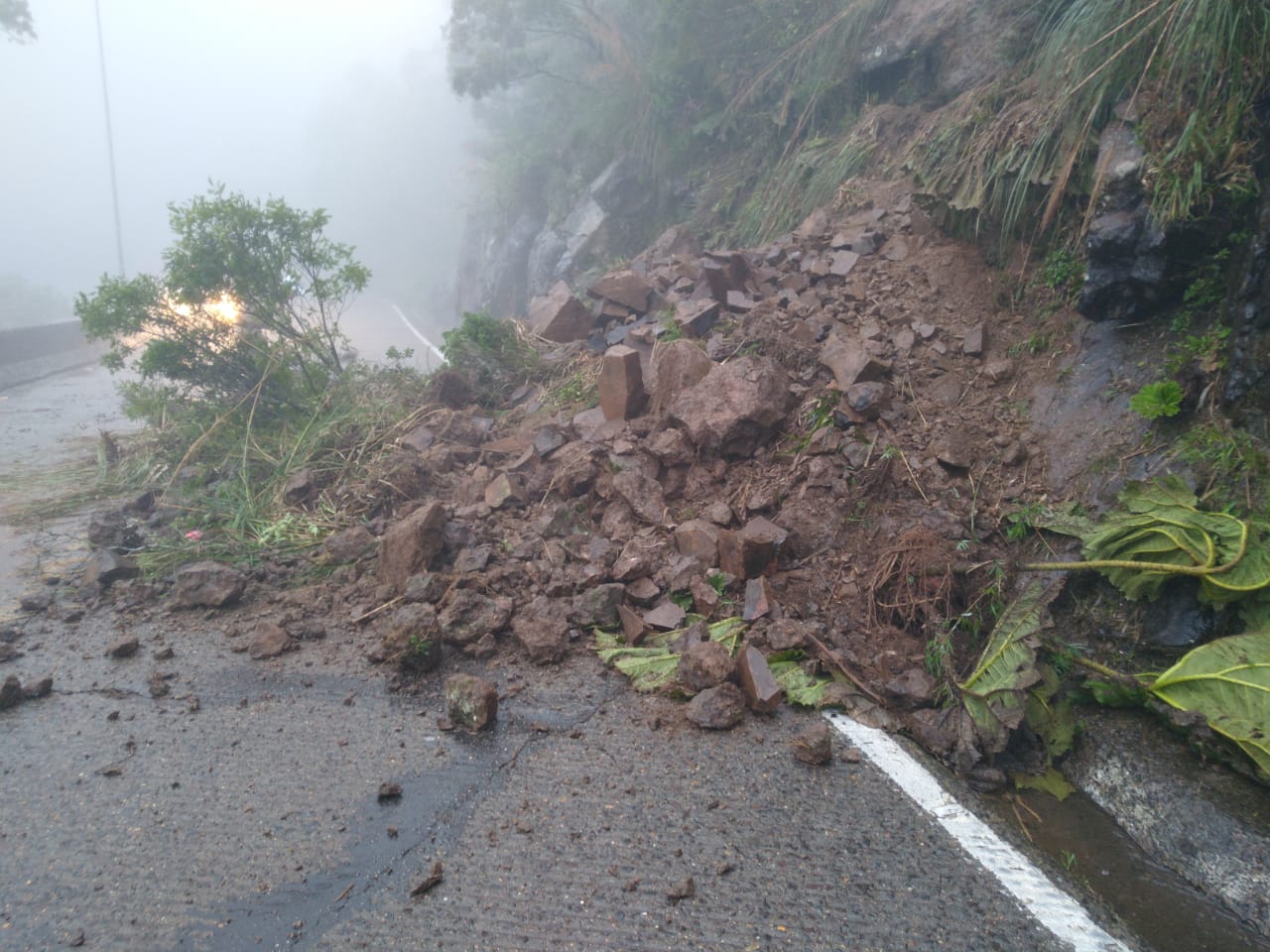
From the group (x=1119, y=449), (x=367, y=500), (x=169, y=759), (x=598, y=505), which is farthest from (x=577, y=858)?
(x=367, y=500)

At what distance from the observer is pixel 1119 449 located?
3.25m

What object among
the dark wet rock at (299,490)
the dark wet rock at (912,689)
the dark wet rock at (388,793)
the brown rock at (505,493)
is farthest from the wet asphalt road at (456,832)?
the dark wet rock at (299,490)

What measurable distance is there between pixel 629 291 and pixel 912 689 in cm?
439

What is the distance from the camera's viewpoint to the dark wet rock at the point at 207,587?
3883 millimetres

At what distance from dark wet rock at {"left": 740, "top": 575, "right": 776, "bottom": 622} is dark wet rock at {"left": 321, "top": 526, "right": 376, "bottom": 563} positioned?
2.23 meters

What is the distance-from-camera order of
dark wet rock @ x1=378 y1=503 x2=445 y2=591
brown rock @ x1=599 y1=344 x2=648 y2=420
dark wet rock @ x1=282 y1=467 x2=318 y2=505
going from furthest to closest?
dark wet rock @ x1=282 y1=467 x2=318 y2=505 → brown rock @ x1=599 y1=344 x2=648 y2=420 → dark wet rock @ x1=378 y1=503 x2=445 y2=591

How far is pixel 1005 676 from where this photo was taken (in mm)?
2693

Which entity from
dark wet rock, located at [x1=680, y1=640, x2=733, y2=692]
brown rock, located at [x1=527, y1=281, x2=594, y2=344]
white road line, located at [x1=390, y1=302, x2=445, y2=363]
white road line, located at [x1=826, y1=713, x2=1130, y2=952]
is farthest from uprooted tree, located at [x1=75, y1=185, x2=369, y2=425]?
white road line, located at [x1=390, y1=302, x2=445, y2=363]

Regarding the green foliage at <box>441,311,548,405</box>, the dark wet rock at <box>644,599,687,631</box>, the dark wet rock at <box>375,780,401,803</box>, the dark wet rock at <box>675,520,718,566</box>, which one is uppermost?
the green foliage at <box>441,311,548,405</box>

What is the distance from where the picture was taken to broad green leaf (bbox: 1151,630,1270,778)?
7.39 feet

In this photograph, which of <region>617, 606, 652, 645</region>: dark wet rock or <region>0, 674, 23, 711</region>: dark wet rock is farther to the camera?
<region>617, 606, 652, 645</region>: dark wet rock

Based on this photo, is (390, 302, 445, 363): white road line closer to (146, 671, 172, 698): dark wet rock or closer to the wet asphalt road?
(146, 671, 172, 698): dark wet rock

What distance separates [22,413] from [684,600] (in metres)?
11.5

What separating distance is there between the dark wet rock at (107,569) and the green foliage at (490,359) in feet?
8.98
